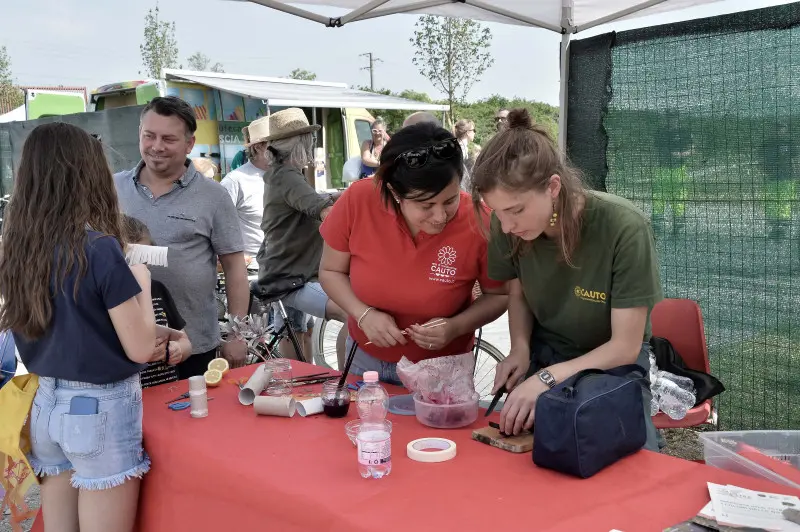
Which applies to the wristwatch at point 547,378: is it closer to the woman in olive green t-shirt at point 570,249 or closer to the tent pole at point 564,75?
the woman in olive green t-shirt at point 570,249

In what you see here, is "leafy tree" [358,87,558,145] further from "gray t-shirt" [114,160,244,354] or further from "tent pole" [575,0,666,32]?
"gray t-shirt" [114,160,244,354]

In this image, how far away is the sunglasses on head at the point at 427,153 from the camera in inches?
77.5

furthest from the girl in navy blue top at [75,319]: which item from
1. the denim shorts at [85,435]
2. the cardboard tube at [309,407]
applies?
the cardboard tube at [309,407]

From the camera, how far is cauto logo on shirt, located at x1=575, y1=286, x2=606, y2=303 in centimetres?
181

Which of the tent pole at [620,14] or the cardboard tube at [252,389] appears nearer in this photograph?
the cardboard tube at [252,389]

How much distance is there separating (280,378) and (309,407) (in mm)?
363

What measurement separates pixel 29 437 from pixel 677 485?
1613 millimetres

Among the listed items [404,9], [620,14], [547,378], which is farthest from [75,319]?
[620,14]

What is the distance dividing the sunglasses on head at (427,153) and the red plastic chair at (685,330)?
146 centimetres

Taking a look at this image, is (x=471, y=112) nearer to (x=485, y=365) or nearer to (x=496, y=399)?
(x=485, y=365)

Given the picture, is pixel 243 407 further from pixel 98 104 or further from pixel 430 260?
A: pixel 98 104

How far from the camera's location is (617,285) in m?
1.75

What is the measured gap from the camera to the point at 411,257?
2195 millimetres

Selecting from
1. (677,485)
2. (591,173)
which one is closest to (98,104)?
(591,173)
